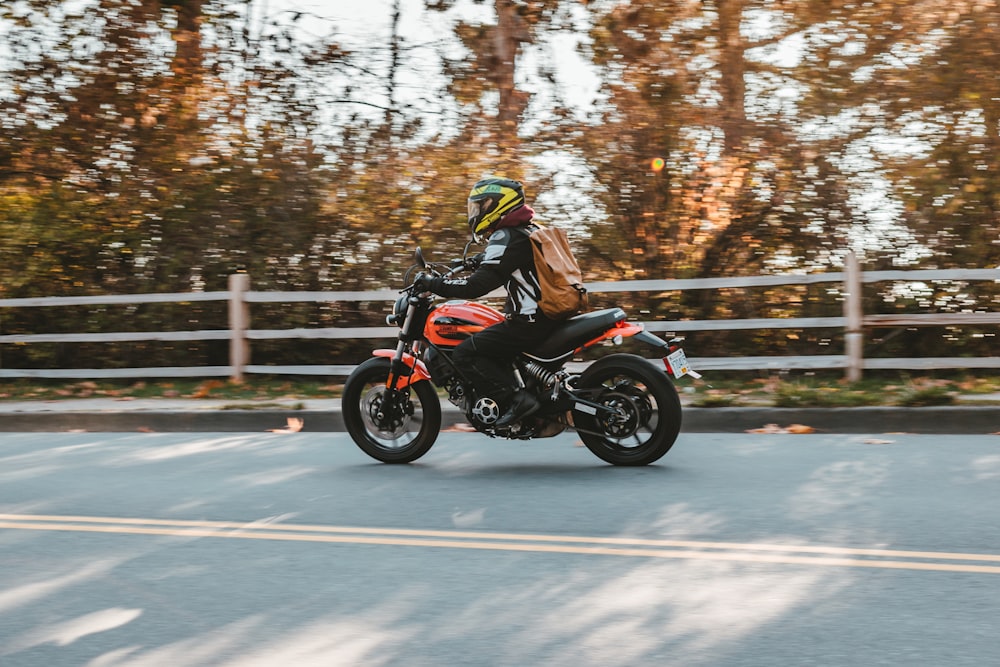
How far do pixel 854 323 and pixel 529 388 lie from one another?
15.9ft

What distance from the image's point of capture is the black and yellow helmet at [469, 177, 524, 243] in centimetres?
791

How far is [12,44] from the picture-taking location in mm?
15242

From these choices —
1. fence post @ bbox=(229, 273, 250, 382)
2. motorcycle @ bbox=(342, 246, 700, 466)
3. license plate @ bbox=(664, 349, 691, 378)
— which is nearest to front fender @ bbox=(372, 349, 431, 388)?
motorcycle @ bbox=(342, 246, 700, 466)

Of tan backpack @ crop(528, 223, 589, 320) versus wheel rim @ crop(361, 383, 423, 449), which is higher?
tan backpack @ crop(528, 223, 589, 320)

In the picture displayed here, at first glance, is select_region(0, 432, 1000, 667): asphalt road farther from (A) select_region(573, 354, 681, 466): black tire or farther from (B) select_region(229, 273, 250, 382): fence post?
(B) select_region(229, 273, 250, 382): fence post

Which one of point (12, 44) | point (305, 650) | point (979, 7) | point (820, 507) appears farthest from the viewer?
point (12, 44)

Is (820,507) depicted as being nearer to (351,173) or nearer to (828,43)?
(828,43)

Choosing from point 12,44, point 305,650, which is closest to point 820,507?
point 305,650

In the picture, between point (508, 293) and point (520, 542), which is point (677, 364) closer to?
point (508, 293)

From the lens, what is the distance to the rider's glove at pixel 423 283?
8047mm

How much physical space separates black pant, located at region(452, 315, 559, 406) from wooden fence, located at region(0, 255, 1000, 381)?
13.8 ft

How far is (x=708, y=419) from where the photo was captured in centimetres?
985

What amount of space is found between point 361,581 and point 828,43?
9512 mm

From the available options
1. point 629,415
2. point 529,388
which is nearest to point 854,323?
point 629,415
